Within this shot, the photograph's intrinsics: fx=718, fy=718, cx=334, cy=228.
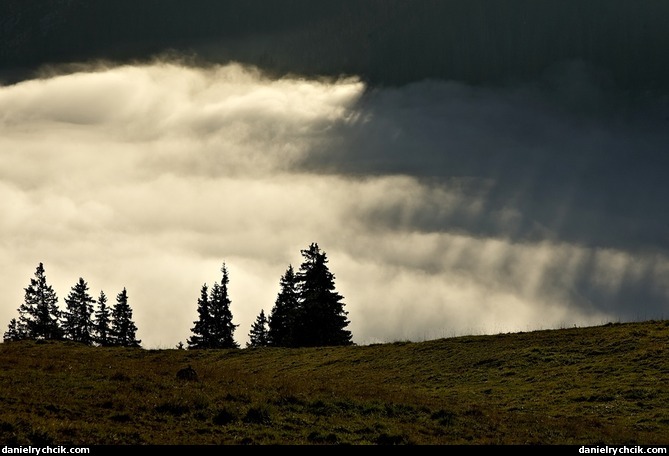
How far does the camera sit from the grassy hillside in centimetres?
2814

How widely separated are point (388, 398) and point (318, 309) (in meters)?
55.0

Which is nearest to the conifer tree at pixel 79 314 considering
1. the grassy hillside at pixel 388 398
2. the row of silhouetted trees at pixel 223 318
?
the row of silhouetted trees at pixel 223 318

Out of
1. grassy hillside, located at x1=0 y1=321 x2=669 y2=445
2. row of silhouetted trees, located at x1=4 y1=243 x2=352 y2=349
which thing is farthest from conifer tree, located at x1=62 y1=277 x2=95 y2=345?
grassy hillside, located at x1=0 y1=321 x2=669 y2=445

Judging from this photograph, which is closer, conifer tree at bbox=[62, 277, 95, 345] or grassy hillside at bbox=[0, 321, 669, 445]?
grassy hillside at bbox=[0, 321, 669, 445]

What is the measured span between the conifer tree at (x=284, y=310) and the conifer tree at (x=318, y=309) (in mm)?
1863

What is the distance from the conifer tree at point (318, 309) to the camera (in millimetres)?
93875

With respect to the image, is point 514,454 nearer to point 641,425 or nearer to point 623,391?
point 641,425

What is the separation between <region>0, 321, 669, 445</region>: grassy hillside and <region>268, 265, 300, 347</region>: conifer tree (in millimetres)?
32907

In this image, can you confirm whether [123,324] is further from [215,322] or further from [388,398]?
[388,398]

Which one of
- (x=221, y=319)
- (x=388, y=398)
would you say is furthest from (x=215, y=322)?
(x=388, y=398)

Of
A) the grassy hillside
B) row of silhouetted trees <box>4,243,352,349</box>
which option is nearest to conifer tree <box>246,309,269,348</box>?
row of silhouetted trees <box>4,243,352,349</box>

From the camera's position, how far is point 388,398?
128 feet

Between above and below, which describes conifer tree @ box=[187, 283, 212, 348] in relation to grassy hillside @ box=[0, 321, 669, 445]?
above

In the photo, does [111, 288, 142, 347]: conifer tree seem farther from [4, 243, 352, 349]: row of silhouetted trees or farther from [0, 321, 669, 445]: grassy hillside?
[0, 321, 669, 445]: grassy hillside
